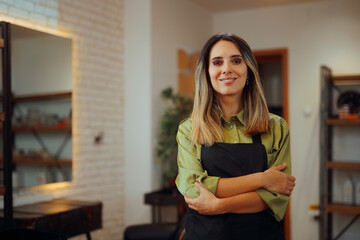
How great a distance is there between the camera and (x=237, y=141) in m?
1.84

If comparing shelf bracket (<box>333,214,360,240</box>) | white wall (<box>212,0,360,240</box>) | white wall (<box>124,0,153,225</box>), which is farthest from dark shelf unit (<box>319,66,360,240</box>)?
white wall (<box>124,0,153,225</box>)

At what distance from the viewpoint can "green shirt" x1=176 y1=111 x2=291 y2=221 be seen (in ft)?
5.74

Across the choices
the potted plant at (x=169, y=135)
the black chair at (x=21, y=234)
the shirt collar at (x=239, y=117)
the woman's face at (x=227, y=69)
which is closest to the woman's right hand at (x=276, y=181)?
the shirt collar at (x=239, y=117)

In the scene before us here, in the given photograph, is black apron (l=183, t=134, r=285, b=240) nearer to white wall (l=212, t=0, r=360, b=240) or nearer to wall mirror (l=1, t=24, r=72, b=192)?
wall mirror (l=1, t=24, r=72, b=192)

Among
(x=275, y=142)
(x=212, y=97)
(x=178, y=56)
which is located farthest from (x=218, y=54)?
(x=178, y=56)

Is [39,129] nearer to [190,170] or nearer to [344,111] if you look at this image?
[190,170]

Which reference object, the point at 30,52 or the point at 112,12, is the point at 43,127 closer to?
the point at 30,52

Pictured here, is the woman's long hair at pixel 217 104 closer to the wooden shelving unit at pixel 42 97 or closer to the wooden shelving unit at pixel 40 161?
the wooden shelving unit at pixel 40 161

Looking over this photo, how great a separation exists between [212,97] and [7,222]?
1678 mm

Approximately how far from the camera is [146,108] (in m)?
4.45

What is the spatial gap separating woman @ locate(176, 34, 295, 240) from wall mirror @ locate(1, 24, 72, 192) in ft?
6.05

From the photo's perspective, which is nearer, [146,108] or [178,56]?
[146,108]

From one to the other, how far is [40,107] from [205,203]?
218 centimetres

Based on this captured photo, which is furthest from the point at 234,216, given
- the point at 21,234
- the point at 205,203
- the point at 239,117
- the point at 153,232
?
the point at 153,232
